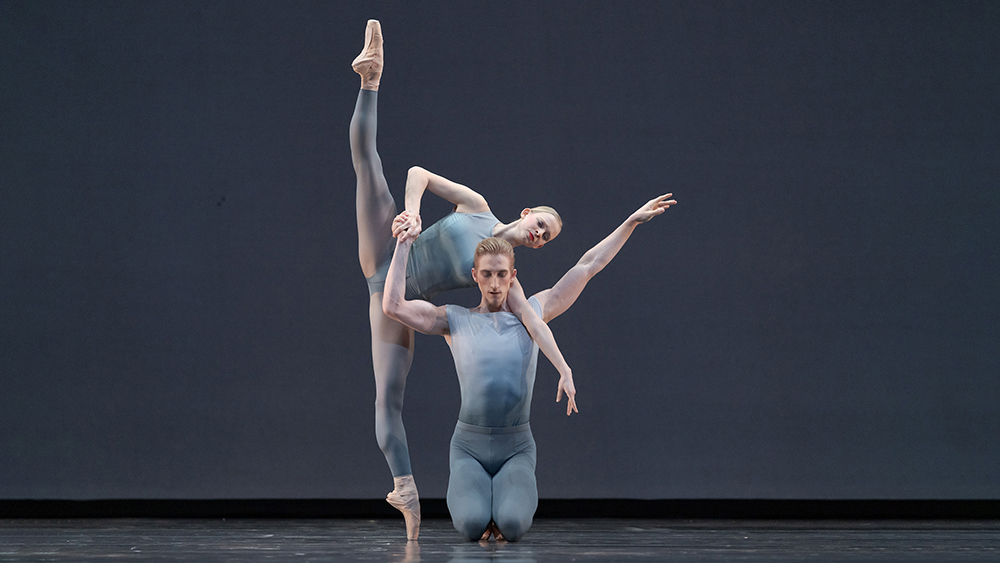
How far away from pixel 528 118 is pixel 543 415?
4.83ft

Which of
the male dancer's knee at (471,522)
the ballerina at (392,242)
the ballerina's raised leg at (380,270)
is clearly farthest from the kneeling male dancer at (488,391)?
the ballerina's raised leg at (380,270)

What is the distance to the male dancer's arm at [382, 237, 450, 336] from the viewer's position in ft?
8.81

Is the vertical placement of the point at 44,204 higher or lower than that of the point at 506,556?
higher

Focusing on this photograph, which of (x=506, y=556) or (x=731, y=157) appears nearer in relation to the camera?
(x=506, y=556)

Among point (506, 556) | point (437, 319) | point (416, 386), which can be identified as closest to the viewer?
point (506, 556)

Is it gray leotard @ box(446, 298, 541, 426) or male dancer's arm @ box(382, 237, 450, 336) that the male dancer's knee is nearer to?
gray leotard @ box(446, 298, 541, 426)

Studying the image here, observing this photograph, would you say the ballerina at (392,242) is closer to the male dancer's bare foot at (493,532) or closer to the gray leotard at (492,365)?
the gray leotard at (492,365)

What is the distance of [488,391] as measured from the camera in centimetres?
268

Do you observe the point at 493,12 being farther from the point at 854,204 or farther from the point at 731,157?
the point at 854,204

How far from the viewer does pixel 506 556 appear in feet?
7.55

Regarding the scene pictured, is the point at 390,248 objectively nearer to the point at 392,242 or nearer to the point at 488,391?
the point at 392,242

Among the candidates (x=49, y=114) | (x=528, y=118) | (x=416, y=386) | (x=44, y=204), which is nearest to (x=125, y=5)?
(x=49, y=114)

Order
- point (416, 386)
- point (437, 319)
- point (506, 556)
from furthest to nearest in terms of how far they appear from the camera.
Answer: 1. point (416, 386)
2. point (437, 319)
3. point (506, 556)

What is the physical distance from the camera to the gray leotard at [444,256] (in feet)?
9.49
